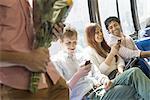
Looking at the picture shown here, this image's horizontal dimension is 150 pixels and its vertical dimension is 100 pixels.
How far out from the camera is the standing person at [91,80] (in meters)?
2.88

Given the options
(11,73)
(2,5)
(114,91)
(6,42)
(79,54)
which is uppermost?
(2,5)

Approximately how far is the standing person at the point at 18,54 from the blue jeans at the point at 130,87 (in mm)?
1661

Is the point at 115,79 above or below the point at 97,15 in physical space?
below

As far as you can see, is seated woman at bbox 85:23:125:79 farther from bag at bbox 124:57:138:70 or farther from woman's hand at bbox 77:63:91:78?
woman's hand at bbox 77:63:91:78

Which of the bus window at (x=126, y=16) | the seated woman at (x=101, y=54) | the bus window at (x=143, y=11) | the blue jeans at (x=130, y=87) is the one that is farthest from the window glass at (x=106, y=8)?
the blue jeans at (x=130, y=87)

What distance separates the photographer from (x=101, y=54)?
3.37 m

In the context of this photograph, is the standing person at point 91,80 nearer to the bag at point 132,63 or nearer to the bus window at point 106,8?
the bag at point 132,63

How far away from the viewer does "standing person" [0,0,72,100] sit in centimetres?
132

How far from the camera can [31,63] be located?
133 centimetres

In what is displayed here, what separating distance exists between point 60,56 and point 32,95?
1.58 meters

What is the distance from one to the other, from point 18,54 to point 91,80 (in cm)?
181

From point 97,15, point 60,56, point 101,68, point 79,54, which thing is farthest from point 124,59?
point 97,15

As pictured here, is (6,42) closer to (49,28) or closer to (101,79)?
(49,28)

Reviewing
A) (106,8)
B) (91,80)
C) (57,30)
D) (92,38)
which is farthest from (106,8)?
(57,30)
